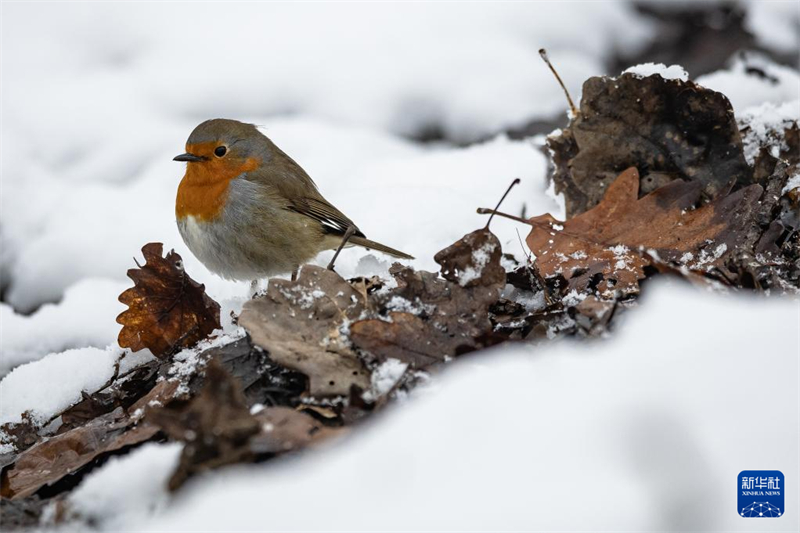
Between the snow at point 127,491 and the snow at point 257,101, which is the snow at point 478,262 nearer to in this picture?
the snow at point 127,491

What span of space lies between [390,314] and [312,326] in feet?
0.74

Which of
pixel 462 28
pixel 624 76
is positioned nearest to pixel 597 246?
pixel 624 76

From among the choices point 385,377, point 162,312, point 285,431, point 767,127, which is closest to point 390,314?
point 385,377

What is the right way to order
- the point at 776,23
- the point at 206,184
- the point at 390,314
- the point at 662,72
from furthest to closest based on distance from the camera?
the point at 776,23, the point at 206,184, the point at 662,72, the point at 390,314

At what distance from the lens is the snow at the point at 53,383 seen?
261 cm

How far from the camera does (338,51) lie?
5.69m

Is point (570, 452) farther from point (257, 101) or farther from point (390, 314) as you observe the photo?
point (257, 101)

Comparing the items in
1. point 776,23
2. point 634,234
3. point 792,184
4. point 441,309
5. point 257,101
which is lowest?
point 441,309

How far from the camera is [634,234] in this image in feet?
9.16

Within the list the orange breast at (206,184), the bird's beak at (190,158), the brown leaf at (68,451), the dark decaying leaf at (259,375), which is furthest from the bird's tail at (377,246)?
the brown leaf at (68,451)

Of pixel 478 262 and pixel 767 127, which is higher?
pixel 767 127

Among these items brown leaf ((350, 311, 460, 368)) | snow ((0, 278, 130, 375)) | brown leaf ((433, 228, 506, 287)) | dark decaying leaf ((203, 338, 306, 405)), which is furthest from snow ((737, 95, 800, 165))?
snow ((0, 278, 130, 375))

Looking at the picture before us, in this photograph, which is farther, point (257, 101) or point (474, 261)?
point (257, 101)

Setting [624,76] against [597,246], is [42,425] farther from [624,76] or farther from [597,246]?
[624,76]
